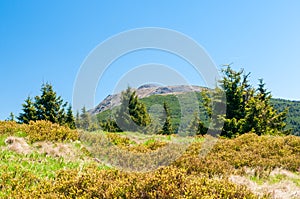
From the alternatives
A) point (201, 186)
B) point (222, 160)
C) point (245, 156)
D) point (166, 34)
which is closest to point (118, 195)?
point (201, 186)

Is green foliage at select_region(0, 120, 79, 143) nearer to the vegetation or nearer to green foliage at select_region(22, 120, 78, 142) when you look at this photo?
green foliage at select_region(22, 120, 78, 142)

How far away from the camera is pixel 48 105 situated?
155ft

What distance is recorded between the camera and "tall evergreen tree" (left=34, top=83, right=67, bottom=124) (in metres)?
46.2

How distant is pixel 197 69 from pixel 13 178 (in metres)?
8.73

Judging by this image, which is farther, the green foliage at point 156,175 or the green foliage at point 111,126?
the green foliage at point 111,126

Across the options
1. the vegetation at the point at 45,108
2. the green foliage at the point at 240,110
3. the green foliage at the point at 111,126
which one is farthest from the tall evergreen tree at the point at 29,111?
the green foliage at the point at 240,110

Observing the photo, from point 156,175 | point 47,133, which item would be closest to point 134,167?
point 47,133

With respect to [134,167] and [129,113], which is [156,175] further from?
[129,113]

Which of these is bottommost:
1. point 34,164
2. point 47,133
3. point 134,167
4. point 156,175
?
point 134,167

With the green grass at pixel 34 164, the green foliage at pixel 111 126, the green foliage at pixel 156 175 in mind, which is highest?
the green foliage at pixel 111 126

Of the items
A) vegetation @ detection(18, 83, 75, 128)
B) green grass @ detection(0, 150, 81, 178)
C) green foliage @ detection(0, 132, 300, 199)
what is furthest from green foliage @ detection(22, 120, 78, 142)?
vegetation @ detection(18, 83, 75, 128)

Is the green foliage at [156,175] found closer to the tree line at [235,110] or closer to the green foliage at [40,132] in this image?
the green foliage at [40,132]

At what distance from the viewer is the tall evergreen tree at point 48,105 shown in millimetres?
46250

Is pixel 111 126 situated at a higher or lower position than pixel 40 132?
higher
